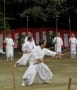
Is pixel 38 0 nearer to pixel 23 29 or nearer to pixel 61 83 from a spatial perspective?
pixel 23 29

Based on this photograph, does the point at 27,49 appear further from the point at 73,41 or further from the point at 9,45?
the point at 73,41

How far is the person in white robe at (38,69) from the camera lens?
15953 millimetres

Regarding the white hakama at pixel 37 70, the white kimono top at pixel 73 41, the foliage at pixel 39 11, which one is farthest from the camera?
the foliage at pixel 39 11

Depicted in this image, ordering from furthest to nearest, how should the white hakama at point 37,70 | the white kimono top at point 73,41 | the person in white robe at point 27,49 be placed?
the white kimono top at point 73,41 → the person in white robe at point 27,49 → the white hakama at point 37,70

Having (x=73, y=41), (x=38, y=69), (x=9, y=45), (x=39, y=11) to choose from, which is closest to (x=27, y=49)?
(x=9, y=45)

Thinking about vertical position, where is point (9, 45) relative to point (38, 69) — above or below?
above

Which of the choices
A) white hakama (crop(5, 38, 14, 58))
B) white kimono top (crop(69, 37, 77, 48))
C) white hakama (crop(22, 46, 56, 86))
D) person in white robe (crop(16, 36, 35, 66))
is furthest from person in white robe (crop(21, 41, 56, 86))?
white kimono top (crop(69, 37, 77, 48))

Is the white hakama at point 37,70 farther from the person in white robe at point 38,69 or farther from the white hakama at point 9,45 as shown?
the white hakama at point 9,45

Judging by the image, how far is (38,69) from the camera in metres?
16.3

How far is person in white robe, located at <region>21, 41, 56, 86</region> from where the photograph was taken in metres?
16.0

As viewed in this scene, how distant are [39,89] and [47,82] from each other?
164 cm

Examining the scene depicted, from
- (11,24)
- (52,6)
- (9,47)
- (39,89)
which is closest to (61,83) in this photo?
(39,89)

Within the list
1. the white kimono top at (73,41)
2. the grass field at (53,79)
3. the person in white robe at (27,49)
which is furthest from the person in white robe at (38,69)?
the white kimono top at (73,41)

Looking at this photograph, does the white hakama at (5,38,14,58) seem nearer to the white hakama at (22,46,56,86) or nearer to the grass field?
the grass field
